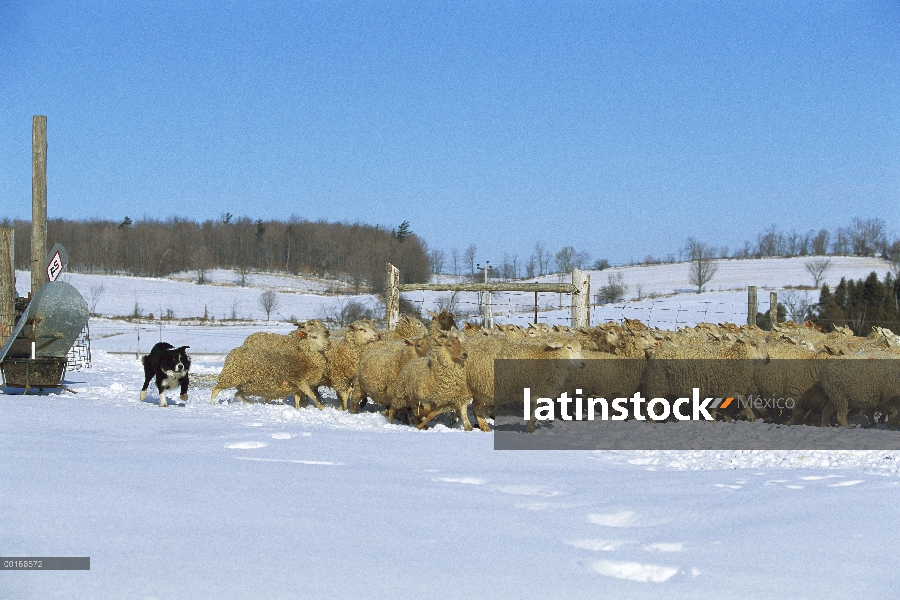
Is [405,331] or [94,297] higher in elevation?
[94,297]

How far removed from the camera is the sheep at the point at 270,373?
12172 mm

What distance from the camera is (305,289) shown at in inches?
2891

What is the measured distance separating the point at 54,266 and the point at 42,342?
190cm

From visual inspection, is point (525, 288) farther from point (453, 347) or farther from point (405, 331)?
point (453, 347)

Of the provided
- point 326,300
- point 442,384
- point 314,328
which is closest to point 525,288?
point 314,328

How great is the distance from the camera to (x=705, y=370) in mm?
11109

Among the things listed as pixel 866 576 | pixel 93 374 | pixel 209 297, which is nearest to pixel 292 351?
pixel 93 374

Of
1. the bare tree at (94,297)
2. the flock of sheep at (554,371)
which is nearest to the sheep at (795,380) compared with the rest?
the flock of sheep at (554,371)

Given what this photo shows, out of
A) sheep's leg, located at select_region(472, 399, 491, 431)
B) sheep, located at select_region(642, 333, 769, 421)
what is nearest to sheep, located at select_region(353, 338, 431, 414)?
sheep's leg, located at select_region(472, 399, 491, 431)

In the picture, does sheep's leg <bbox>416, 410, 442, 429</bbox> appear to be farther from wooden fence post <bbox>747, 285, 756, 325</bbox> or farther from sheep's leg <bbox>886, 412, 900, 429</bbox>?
wooden fence post <bbox>747, 285, 756, 325</bbox>

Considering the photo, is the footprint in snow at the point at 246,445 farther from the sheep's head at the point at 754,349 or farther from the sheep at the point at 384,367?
the sheep's head at the point at 754,349

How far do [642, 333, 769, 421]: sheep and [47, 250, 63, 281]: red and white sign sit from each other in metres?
9.77

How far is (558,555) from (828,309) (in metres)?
35.5

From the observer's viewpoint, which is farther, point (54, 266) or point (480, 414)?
point (54, 266)
